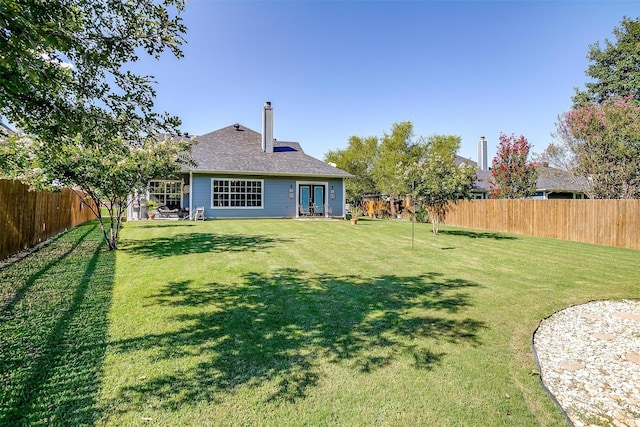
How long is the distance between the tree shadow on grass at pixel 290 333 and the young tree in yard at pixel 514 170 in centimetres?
1620

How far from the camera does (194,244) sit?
875 centimetres

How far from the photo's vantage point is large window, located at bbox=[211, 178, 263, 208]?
56.6ft

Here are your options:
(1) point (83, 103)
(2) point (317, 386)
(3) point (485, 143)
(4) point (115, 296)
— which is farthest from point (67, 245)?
(3) point (485, 143)

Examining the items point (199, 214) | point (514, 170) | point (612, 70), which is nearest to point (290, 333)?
point (199, 214)

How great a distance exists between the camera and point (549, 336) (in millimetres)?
3613

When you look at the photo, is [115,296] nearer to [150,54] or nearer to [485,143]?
[150,54]

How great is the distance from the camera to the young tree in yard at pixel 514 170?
1822 centimetres

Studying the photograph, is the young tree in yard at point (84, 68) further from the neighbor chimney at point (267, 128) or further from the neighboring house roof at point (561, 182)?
the neighboring house roof at point (561, 182)

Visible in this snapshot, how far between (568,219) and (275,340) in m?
13.3

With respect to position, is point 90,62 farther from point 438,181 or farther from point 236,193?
point 236,193

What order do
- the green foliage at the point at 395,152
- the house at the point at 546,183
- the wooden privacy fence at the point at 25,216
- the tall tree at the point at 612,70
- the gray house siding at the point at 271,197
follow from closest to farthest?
the wooden privacy fence at the point at 25,216
the house at the point at 546,183
the gray house siding at the point at 271,197
the tall tree at the point at 612,70
the green foliage at the point at 395,152

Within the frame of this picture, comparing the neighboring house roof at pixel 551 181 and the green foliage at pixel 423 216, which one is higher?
the neighboring house roof at pixel 551 181

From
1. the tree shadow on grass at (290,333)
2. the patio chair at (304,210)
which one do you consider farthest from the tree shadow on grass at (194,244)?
the patio chair at (304,210)

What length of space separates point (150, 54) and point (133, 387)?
122 inches
